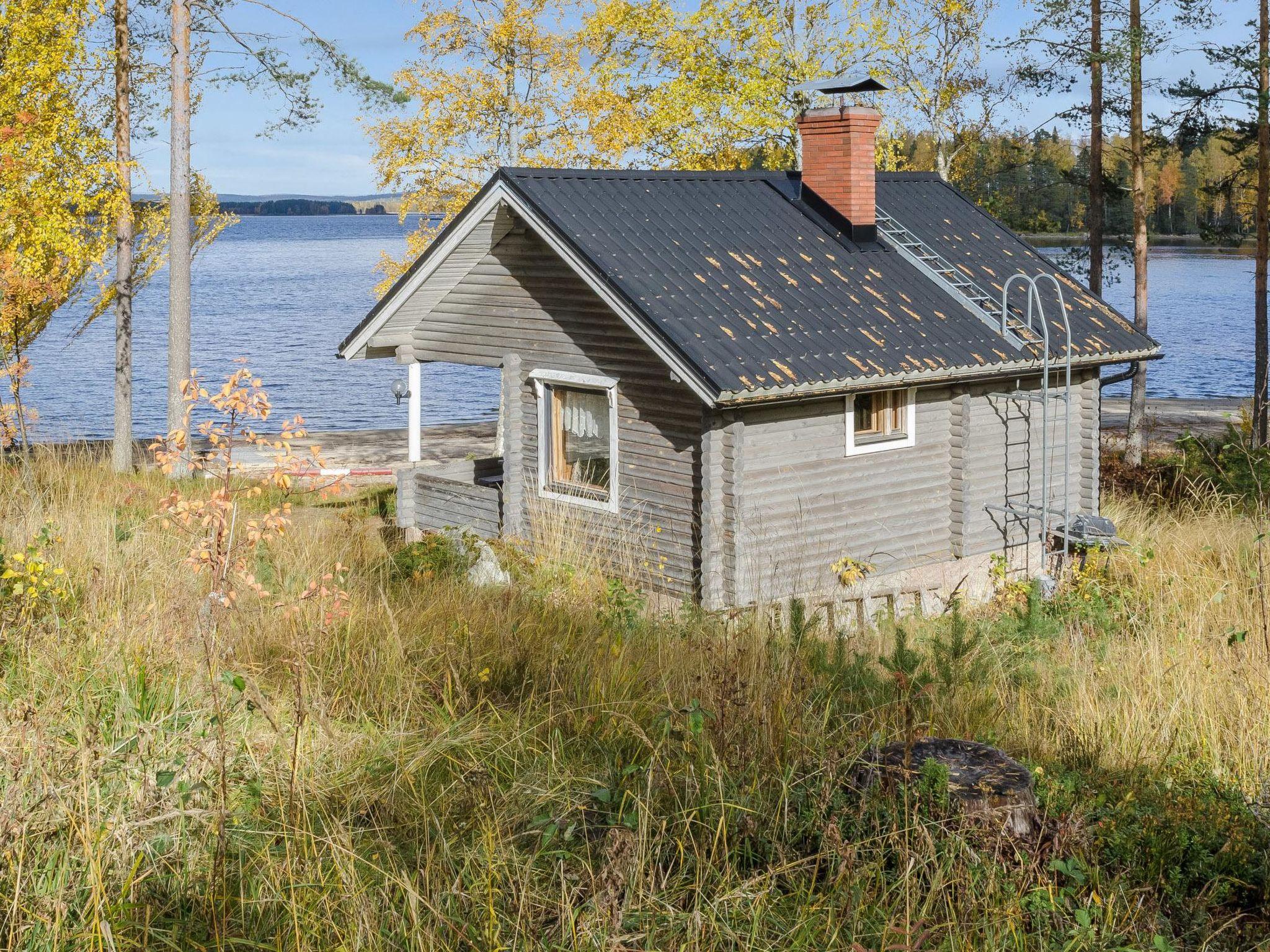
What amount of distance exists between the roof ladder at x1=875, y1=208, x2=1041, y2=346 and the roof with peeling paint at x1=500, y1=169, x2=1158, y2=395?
100 millimetres

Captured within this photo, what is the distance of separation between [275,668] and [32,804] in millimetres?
2457

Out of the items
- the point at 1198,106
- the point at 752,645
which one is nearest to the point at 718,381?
Result: the point at 752,645

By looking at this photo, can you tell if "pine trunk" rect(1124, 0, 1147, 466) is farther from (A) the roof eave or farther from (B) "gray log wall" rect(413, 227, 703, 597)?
(B) "gray log wall" rect(413, 227, 703, 597)

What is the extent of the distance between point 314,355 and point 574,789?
206 ft

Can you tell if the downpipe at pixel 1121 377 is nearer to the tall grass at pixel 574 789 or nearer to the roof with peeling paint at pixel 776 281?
the roof with peeling paint at pixel 776 281

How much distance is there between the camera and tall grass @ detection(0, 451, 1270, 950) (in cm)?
408

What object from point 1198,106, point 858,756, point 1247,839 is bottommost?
point 1247,839

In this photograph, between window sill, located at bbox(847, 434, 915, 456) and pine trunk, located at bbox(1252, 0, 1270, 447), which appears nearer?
window sill, located at bbox(847, 434, 915, 456)

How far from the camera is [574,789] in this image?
5.11 m

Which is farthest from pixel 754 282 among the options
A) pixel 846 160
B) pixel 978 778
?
pixel 978 778

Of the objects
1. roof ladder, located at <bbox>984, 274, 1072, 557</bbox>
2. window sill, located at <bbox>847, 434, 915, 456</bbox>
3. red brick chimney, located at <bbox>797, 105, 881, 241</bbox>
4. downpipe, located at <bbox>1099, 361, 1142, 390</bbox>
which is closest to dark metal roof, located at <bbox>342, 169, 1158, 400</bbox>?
red brick chimney, located at <bbox>797, 105, 881, 241</bbox>

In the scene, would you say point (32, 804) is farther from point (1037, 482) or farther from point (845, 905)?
point (1037, 482)

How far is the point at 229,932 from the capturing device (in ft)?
13.5

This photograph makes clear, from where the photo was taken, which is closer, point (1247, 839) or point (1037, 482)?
point (1247, 839)
